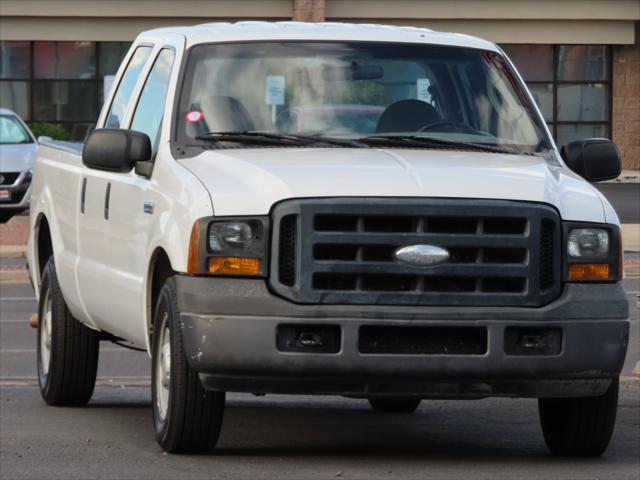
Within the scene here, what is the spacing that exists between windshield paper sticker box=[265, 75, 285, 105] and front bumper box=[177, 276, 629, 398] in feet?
4.21

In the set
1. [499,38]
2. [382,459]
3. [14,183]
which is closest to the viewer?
[382,459]

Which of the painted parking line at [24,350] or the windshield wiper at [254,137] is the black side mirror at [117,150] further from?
the painted parking line at [24,350]

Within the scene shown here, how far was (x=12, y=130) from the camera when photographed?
28016mm

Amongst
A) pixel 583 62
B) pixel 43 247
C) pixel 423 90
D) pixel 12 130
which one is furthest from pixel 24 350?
pixel 583 62

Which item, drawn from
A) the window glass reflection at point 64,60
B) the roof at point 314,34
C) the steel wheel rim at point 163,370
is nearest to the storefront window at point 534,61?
the window glass reflection at point 64,60

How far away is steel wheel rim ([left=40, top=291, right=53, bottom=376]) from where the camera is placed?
10.1 m

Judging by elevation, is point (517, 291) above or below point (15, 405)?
above

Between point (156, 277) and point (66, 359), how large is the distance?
65.6 inches

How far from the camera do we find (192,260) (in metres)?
7.47

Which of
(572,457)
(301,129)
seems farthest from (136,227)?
(572,457)

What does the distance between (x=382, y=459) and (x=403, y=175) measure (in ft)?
4.11

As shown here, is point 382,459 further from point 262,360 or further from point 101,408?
point 101,408

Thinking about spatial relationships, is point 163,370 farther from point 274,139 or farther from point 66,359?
point 66,359

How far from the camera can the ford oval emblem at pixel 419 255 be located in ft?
24.3
